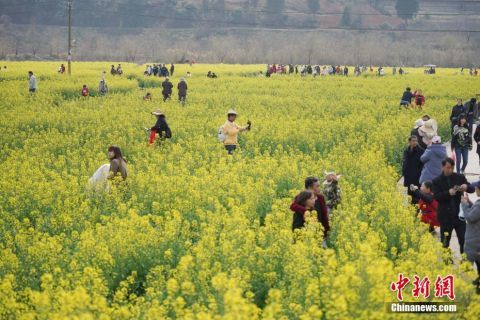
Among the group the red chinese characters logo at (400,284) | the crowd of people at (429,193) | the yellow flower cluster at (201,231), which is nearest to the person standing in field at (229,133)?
the yellow flower cluster at (201,231)

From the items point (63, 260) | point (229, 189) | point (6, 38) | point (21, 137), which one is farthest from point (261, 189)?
point (6, 38)

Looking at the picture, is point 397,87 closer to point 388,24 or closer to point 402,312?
point 402,312

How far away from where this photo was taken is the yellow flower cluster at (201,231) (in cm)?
700

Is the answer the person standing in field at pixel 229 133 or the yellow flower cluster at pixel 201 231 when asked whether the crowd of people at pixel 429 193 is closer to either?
the yellow flower cluster at pixel 201 231

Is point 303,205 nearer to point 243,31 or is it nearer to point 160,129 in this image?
point 160,129

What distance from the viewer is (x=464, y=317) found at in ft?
23.6

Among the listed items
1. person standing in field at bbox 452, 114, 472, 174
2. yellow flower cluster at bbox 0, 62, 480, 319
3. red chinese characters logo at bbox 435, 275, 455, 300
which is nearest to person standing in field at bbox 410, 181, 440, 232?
yellow flower cluster at bbox 0, 62, 480, 319

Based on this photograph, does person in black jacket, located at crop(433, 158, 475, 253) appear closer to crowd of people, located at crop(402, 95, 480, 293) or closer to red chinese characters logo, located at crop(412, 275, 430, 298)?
crowd of people, located at crop(402, 95, 480, 293)

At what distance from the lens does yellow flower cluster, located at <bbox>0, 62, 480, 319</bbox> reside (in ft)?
23.0

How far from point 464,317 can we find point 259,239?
10.4ft

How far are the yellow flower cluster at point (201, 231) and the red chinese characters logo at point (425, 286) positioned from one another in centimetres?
8

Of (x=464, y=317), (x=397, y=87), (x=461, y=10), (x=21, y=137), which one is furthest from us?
(x=461, y=10)

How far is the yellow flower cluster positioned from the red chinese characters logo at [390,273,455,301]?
0.08 m

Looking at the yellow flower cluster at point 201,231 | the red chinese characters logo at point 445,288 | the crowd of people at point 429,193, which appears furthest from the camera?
the crowd of people at point 429,193
